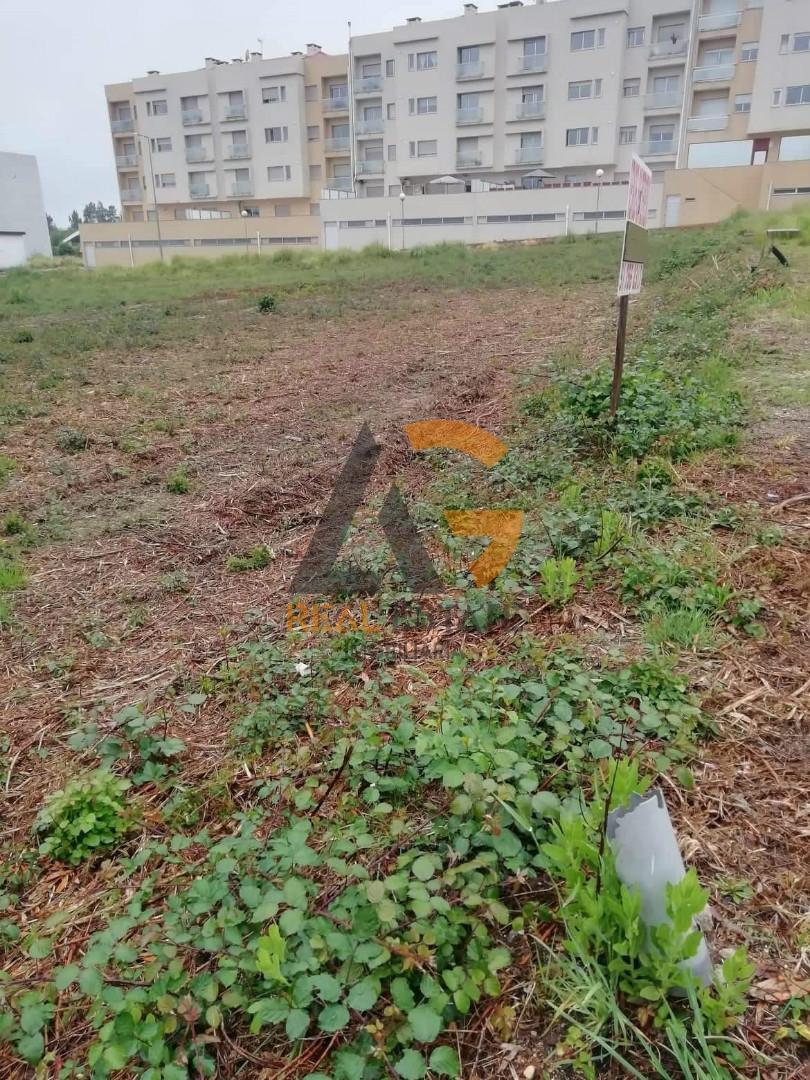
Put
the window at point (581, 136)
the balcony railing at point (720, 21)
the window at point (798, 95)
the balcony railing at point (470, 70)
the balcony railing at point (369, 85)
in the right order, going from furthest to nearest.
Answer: the balcony railing at point (369, 85) < the balcony railing at point (470, 70) < the window at point (581, 136) < the balcony railing at point (720, 21) < the window at point (798, 95)

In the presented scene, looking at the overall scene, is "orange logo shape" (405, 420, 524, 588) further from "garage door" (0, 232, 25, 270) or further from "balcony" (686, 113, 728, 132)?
"garage door" (0, 232, 25, 270)

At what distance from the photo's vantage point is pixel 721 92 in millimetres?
33375

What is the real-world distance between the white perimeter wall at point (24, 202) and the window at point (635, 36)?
3592 cm

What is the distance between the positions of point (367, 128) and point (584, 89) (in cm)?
1202

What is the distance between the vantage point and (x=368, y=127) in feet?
132

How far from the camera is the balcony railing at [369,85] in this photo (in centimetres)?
3922

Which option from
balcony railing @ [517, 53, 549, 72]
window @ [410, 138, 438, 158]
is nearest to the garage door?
window @ [410, 138, 438, 158]

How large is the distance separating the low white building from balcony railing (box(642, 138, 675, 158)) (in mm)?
35780

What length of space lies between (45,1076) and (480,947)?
94 centimetres

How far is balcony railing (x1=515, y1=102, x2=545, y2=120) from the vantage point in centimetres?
3569

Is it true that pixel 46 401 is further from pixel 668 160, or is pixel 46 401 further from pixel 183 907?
pixel 668 160

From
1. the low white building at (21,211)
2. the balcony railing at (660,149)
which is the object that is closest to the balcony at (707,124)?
the balcony railing at (660,149)

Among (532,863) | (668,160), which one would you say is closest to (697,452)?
(532,863)

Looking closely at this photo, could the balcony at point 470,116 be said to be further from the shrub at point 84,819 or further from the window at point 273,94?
the shrub at point 84,819
